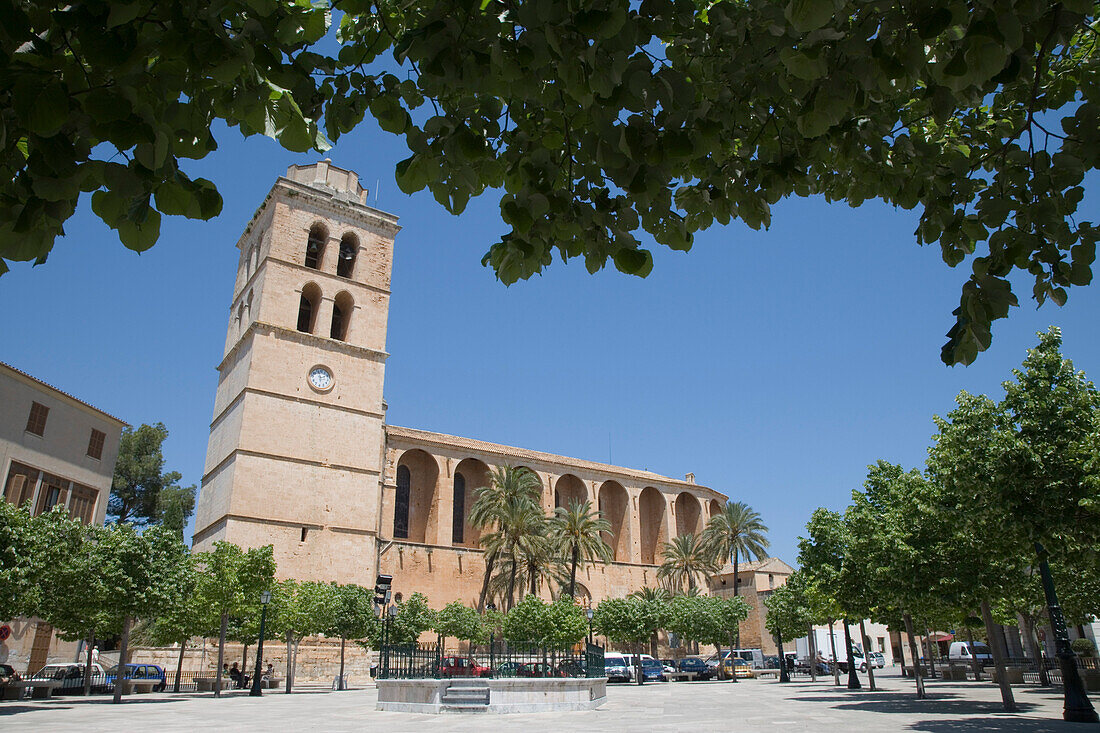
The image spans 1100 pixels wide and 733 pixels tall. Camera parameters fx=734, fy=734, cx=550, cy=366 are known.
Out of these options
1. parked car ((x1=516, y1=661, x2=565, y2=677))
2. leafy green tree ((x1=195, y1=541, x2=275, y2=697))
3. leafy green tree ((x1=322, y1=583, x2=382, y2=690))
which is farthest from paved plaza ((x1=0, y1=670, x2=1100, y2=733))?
leafy green tree ((x1=322, y1=583, x2=382, y2=690))

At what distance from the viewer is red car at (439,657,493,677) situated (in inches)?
733

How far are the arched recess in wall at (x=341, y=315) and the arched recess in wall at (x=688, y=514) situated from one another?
27883 millimetres

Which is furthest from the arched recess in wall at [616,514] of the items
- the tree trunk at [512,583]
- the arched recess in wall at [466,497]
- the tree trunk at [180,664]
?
the tree trunk at [180,664]

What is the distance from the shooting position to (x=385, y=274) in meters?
39.4

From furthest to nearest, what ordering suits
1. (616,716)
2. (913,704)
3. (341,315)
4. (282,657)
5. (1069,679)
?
(341,315) < (282,657) < (913,704) < (616,716) < (1069,679)

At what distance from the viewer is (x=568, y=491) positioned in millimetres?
50469

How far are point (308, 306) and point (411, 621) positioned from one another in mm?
16795

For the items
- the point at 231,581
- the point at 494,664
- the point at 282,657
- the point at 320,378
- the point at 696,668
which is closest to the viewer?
the point at 494,664

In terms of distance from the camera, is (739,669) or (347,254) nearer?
(347,254)

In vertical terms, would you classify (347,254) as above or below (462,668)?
above

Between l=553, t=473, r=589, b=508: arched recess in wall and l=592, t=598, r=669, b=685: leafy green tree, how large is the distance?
1368cm

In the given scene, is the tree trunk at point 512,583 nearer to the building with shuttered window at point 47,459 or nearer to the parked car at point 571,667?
the building with shuttered window at point 47,459

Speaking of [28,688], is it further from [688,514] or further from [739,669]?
[688,514]

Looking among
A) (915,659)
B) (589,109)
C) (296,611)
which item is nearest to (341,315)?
(296,611)
